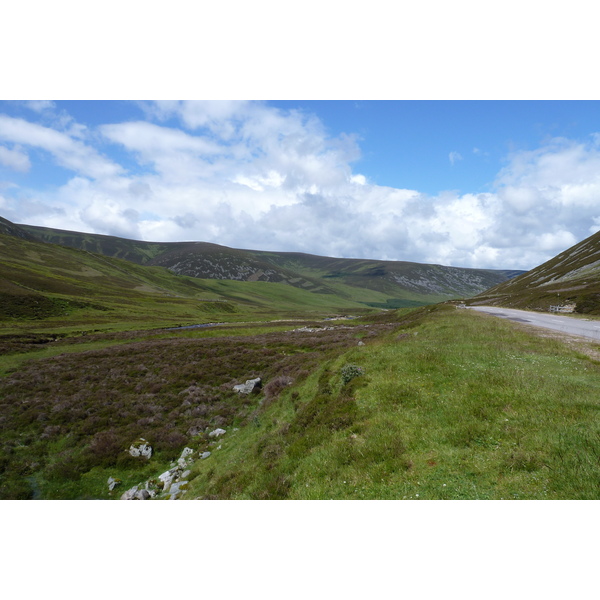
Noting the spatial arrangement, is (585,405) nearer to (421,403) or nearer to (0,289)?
(421,403)

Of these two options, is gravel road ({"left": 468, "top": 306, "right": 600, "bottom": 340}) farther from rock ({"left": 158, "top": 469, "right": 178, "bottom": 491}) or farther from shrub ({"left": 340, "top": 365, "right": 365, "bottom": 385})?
rock ({"left": 158, "top": 469, "right": 178, "bottom": 491})

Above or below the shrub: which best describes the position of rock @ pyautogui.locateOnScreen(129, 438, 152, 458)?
below

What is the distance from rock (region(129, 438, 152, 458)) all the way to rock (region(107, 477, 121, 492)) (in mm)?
1946

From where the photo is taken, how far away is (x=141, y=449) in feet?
56.2

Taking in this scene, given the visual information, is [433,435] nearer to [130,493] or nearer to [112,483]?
[130,493]

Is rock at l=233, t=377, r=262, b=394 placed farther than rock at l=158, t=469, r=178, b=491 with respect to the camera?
Yes

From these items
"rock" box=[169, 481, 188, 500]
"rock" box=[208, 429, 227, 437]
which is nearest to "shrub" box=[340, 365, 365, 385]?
"rock" box=[169, 481, 188, 500]

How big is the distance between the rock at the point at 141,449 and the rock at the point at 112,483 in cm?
195

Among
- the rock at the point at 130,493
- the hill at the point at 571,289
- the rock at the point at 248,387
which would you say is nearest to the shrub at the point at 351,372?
the rock at the point at 130,493

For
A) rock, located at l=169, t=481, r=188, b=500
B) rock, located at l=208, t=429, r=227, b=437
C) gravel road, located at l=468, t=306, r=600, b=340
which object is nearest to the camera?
rock, located at l=169, t=481, r=188, b=500

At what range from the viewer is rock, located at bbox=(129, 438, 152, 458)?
16.9 meters

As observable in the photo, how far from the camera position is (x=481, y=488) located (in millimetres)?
6742

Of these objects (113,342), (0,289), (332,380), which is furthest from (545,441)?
(0,289)

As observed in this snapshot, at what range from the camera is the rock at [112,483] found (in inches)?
565
